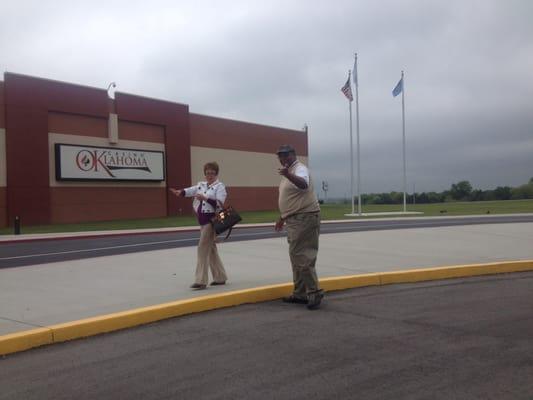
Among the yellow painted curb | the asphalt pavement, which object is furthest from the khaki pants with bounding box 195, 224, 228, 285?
the yellow painted curb

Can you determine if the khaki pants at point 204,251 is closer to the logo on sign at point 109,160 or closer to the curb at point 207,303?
the curb at point 207,303

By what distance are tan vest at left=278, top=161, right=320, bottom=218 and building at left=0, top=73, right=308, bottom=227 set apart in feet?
79.5

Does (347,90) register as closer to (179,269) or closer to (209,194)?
(179,269)

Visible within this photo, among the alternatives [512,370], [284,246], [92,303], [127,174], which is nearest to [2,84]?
[127,174]

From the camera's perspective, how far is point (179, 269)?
31.2ft

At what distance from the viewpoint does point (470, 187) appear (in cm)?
9862

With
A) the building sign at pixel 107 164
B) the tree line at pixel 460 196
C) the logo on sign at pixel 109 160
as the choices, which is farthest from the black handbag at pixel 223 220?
the tree line at pixel 460 196

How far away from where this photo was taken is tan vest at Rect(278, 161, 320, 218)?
21.2 feet

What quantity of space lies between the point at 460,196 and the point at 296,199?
3676 inches

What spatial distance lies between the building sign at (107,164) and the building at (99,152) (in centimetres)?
5

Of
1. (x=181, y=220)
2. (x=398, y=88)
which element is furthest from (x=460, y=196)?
(x=181, y=220)

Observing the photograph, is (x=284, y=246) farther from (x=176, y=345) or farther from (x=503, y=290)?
(x=176, y=345)

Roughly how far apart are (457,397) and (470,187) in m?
101

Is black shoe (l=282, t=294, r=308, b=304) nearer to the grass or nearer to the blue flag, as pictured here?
the grass
